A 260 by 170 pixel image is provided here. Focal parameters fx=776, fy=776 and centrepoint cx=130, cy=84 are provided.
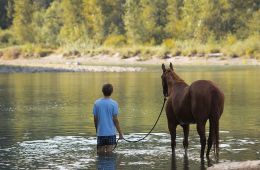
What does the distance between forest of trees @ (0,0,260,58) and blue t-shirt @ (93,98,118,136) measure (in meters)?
66.4

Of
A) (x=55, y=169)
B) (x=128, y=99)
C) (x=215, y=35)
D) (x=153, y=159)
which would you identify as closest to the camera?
(x=55, y=169)

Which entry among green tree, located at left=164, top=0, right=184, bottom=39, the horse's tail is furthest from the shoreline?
the horse's tail

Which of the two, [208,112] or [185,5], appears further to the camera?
[185,5]

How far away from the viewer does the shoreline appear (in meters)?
66.4

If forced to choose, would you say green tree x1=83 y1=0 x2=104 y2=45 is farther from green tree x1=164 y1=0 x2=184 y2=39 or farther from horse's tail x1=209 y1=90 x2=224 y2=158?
horse's tail x1=209 y1=90 x2=224 y2=158

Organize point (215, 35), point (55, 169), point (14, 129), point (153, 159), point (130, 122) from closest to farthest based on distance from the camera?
point (55, 169) → point (153, 159) → point (14, 129) → point (130, 122) → point (215, 35)

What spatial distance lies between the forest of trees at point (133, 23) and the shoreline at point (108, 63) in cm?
471

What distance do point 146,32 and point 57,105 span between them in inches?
2808

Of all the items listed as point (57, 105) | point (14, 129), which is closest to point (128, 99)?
point (57, 105)

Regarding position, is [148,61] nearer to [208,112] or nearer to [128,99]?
[128,99]

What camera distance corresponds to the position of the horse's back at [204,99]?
14438mm

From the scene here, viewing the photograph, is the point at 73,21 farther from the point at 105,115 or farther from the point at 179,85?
the point at 105,115

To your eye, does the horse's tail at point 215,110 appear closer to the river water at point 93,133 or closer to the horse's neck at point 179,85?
the river water at point 93,133

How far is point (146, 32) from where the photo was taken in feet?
329
